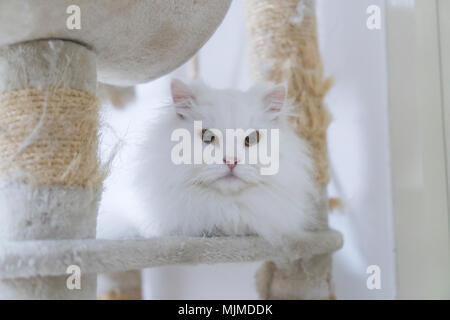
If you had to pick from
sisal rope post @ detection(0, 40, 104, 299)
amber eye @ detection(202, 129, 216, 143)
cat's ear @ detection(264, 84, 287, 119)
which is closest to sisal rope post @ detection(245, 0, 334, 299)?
cat's ear @ detection(264, 84, 287, 119)

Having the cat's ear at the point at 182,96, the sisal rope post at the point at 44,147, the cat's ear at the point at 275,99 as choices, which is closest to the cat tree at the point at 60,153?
the sisal rope post at the point at 44,147

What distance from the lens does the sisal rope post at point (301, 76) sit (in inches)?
52.7

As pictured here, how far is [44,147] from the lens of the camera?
912 mm

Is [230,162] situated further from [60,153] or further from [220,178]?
[60,153]

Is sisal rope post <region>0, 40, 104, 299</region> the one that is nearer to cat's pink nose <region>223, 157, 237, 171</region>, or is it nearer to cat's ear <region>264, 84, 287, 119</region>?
cat's pink nose <region>223, 157, 237, 171</region>

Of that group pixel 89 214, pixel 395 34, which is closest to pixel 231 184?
pixel 89 214

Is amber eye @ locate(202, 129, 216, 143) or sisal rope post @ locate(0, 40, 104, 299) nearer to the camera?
sisal rope post @ locate(0, 40, 104, 299)

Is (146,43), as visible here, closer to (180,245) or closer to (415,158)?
(180,245)

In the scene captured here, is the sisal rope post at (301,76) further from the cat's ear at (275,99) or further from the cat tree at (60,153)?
the cat tree at (60,153)

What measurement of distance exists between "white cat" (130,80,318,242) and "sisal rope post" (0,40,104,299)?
0.17 meters

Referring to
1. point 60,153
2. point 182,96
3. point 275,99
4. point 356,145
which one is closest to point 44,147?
point 60,153

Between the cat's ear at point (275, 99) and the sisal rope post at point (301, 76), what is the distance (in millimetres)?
178

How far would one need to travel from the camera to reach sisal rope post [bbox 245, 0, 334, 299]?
134cm

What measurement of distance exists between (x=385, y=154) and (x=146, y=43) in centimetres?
84
